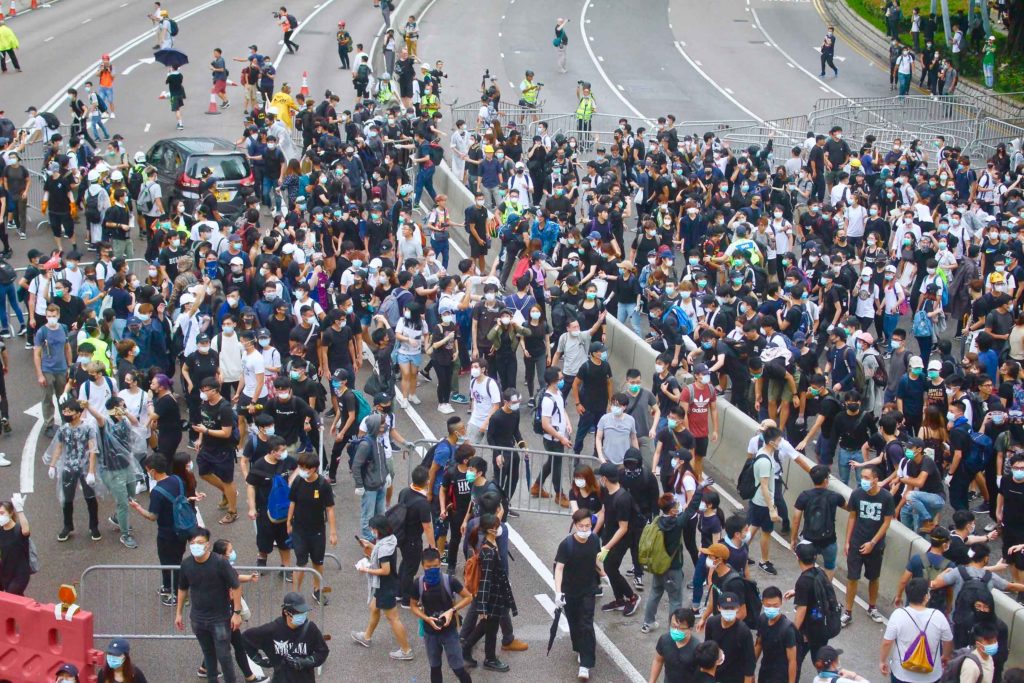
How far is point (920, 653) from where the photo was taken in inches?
453

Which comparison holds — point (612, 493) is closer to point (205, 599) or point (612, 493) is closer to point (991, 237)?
point (205, 599)

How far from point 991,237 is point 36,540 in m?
14.7

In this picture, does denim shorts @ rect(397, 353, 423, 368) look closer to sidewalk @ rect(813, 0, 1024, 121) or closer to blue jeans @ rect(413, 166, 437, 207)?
blue jeans @ rect(413, 166, 437, 207)

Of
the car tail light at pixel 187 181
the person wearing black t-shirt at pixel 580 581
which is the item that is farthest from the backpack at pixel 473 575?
the car tail light at pixel 187 181

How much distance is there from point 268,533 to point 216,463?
1565mm

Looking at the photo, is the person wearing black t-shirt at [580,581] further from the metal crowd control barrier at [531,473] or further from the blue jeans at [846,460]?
the blue jeans at [846,460]

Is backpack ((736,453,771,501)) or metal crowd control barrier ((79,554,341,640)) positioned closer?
metal crowd control barrier ((79,554,341,640))

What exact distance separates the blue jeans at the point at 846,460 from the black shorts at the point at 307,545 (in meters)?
6.14

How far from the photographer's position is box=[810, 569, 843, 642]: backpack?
11672 millimetres

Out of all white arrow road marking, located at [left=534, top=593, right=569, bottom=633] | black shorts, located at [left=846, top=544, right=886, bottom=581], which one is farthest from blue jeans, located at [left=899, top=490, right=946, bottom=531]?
white arrow road marking, located at [left=534, top=593, right=569, bottom=633]

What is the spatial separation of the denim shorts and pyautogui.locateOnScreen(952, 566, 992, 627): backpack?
8.42m

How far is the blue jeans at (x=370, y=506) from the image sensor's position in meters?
14.2

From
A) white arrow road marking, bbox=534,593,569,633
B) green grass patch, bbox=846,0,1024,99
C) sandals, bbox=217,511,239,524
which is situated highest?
sandals, bbox=217,511,239,524

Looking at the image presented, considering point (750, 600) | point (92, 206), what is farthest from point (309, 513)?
point (92, 206)
